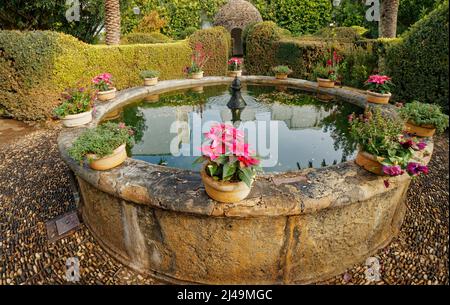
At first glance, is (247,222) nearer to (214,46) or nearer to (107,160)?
(107,160)

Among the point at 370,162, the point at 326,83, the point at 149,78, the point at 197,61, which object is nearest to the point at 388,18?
the point at 326,83

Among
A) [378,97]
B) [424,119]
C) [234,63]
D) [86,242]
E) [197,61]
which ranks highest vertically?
[197,61]

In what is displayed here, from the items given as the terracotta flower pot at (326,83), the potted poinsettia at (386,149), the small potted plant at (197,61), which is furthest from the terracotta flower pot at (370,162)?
the small potted plant at (197,61)

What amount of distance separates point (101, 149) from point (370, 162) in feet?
8.72

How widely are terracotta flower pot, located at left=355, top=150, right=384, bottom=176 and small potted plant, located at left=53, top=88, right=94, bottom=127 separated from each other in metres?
3.89

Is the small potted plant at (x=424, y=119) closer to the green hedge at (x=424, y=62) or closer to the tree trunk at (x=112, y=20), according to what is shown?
the green hedge at (x=424, y=62)

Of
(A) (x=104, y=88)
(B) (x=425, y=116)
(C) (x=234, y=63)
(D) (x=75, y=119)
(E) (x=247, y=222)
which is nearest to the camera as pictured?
(E) (x=247, y=222)

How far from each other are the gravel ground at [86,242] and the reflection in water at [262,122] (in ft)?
3.86

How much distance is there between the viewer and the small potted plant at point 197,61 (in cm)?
816

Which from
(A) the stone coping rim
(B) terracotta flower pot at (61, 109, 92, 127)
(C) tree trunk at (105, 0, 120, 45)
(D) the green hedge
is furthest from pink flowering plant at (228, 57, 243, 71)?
(A) the stone coping rim

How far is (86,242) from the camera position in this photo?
3.26 metres

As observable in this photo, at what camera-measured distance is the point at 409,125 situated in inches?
142

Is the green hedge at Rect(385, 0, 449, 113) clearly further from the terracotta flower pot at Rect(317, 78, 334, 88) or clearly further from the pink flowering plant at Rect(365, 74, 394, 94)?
the terracotta flower pot at Rect(317, 78, 334, 88)
